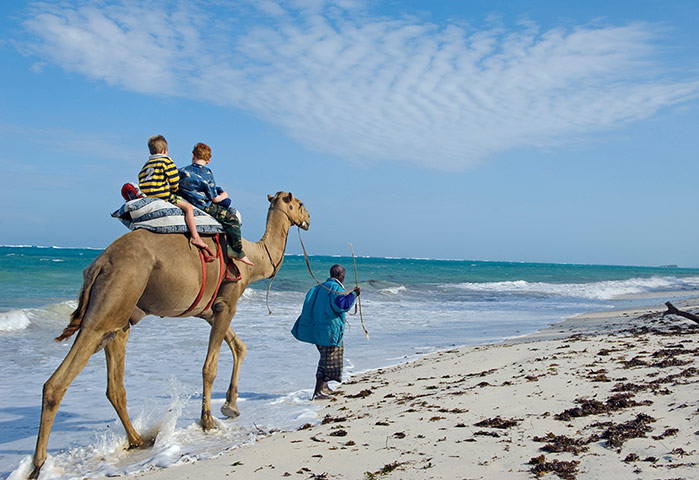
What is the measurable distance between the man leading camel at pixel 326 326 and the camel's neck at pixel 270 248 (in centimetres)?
94

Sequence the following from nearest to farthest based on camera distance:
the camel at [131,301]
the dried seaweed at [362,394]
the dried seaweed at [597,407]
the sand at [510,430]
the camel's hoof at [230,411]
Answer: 1. the sand at [510,430]
2. the camel at [131,301]
3. the dried seaweed at [597,407]
4. the camel's hoof at [230,411]
5. the dried seaweed at [362,394]

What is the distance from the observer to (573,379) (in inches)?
251

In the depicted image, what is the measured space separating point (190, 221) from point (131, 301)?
39.1 inches

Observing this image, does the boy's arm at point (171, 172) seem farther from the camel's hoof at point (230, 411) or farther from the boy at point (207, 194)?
the camel's hoof at point (230, 411)

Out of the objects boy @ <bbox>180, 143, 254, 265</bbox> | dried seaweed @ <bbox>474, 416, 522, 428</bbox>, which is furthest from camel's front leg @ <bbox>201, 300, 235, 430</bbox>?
dried seaweed @ <bbox>474, 416, 522, 428</bbox>

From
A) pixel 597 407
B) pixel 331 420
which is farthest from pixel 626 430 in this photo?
pixel 331 420

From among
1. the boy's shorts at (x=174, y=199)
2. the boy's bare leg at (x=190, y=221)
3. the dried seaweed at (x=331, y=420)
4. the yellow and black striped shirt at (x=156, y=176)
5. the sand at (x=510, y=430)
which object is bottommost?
the dried seaweed at (x=331, y=420)

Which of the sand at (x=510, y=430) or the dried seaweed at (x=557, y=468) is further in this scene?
the sand at (x=510, y=430)

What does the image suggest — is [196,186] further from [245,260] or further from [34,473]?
[34,473]

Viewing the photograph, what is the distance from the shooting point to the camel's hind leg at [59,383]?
15.0 ft

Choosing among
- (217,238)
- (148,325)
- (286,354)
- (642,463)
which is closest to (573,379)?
(642,463)

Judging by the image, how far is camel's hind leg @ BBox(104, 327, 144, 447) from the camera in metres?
5.64

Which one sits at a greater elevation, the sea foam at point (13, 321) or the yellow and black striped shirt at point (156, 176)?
the yellow and black striped shirt at point (156, 176)

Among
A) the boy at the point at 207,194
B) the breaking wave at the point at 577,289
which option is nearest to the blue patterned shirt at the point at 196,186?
the boy at the point at 207,194
